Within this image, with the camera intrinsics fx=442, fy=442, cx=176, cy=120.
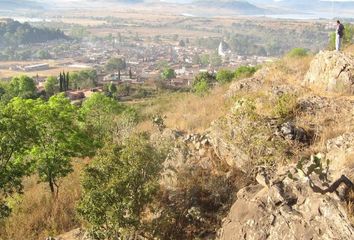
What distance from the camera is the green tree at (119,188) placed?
5984mm

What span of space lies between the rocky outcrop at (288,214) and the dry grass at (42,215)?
13.3 ft

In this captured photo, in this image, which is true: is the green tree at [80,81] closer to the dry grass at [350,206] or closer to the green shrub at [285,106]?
the green shrub at [285,106]

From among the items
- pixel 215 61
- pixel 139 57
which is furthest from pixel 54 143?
pixel 139 57

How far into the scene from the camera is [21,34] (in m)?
136

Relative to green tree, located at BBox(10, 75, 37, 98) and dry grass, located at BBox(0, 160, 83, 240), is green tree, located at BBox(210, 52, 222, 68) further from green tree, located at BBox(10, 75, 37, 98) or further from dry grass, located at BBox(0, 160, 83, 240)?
dry grass, located at BBox(0, 160, 83, 240)

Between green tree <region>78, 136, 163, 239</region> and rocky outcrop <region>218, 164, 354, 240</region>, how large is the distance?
1242mm

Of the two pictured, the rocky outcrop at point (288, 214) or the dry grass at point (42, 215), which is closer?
the rocky outcrop at point (288, 214)


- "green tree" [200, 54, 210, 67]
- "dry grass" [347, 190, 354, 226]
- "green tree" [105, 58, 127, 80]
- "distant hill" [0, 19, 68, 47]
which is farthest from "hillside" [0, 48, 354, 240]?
"distant hill" [0, 19, 68, 47]

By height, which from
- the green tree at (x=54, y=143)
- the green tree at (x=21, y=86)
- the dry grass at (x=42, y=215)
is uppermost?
the green tree at (x=54, y=143)

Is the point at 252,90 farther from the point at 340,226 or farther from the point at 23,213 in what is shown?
the point at 340,226

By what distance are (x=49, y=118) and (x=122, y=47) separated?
429 ft

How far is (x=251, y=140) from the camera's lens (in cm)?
749

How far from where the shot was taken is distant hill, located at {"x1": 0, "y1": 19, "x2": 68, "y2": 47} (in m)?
135

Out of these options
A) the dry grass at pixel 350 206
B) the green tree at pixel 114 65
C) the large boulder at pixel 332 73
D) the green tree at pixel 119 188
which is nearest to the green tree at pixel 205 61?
the green tree at pixel 114 65
